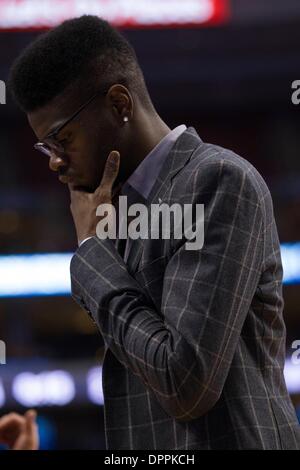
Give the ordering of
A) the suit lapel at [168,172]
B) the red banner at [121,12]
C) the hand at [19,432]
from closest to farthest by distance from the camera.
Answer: the suit lapel at [168,172]
the hand at [19,432]
the red banner at [121,12]

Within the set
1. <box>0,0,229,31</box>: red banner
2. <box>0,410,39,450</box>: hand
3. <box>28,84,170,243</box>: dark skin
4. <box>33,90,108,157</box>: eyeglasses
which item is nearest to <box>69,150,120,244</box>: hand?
<box>28,84,170,243</box>: dark skin

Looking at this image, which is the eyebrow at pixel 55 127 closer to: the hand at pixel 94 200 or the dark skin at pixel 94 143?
the dark skin at pixel 94 143

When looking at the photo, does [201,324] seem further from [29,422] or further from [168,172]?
[29,422]

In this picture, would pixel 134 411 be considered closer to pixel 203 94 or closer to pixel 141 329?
pixel 141 329

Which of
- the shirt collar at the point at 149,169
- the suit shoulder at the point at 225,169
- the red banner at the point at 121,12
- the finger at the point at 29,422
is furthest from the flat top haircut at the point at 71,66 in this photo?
the red banner at the point at 121,12

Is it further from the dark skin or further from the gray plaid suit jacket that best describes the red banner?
the gray plaid suit jacket

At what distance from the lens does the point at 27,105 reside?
182 centimetres

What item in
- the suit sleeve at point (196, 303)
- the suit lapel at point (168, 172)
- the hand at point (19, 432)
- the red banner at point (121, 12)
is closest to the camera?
the suit sleeve at point (196, 303)

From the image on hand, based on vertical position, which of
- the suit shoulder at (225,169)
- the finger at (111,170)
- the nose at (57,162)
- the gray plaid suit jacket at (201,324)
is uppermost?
the nose at (57,162)

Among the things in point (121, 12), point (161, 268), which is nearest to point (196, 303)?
point (161, 268)

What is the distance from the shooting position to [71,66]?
181cm

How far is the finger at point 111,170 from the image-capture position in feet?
5.84
